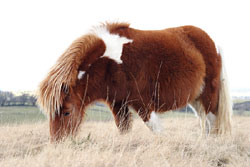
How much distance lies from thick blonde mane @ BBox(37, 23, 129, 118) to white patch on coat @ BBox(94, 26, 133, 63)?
16cm

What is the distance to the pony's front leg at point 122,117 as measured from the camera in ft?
14.9

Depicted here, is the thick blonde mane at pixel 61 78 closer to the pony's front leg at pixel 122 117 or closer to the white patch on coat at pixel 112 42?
the white patch on coat at pixel 112 42

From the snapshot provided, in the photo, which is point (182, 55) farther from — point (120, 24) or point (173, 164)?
point (173, 164)

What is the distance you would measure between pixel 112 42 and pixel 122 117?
131 centimetres

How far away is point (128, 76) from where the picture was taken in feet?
13.8

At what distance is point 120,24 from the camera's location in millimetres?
4535

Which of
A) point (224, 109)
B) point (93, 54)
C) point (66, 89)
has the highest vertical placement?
point (93, 54)

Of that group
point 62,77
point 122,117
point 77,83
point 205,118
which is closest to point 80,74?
point 77,83

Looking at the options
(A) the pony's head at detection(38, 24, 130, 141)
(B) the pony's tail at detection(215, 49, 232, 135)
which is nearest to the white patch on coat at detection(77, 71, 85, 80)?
(A) the pony's head at detection(38, 24, 130, 141)

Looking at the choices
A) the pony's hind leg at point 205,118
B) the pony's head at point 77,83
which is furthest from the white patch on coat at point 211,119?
the pony's head at point 77,83

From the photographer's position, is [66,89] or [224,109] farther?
[224,109]

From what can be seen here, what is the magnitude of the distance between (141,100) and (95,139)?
96 centimetres

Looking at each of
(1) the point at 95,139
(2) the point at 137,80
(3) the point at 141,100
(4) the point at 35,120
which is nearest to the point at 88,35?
(2) the point at 137,80

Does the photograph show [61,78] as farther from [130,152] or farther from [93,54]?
[130,152]
